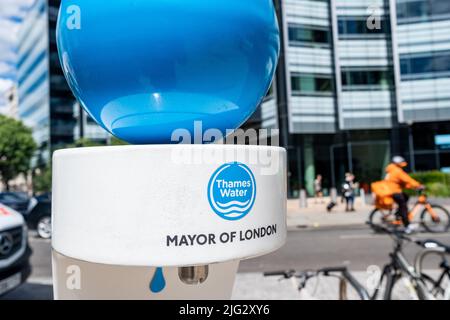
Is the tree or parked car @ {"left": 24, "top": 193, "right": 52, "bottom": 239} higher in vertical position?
the tree

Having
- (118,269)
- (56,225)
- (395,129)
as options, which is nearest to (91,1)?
(56,225)

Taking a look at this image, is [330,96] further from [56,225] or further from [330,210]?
[56,225]

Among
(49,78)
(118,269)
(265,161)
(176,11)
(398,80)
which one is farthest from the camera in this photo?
(49,78)

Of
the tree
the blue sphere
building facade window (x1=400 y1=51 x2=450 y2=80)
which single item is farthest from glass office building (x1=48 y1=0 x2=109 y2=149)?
the blue sphere

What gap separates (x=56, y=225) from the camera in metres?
1.21

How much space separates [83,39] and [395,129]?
25171mm

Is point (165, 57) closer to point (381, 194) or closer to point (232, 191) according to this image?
point (232, 191)

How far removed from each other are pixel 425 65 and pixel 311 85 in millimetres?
6564

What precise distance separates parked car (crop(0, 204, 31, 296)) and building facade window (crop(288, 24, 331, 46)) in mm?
20653

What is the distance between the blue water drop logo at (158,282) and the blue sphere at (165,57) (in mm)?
524

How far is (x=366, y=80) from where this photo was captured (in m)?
23.0

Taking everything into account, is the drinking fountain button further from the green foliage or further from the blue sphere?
the green foliage

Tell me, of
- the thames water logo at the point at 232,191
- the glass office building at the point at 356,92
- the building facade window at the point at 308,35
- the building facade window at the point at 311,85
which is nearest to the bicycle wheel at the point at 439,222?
the thames water logo at the point at 232,191

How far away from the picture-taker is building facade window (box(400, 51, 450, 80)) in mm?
21219
